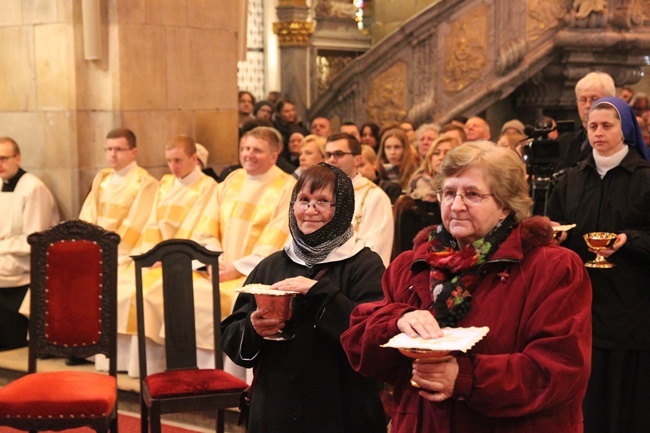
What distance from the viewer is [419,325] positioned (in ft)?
9.01

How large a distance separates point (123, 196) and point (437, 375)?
530 centimetres

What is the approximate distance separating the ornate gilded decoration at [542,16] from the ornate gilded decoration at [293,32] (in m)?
3.37

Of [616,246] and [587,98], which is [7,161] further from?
[616,246]

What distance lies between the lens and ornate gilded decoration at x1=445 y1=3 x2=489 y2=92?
42.8 feet

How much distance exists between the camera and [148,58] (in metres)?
8.09

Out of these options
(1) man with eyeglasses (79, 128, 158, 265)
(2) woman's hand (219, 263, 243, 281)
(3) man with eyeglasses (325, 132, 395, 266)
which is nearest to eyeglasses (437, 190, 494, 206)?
(3) man with eyeglasses (325, 132, 395, 266)

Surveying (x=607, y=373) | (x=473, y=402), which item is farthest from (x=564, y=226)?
→ (x=473, y=402)

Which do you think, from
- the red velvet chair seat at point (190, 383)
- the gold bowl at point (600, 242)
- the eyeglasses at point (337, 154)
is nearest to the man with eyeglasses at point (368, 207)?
the eyeglasses at point (337, 154)

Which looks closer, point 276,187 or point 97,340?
point 97,340

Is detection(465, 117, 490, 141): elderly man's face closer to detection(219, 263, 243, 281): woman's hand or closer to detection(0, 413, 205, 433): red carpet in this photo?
detection(219, 263, 243, 281): woman's hand

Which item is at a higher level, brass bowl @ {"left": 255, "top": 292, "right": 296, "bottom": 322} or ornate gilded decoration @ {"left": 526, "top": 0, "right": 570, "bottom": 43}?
ornate gilded decoration @ {"left": 526, "top": 0, "right": 570, "bottom": 43}

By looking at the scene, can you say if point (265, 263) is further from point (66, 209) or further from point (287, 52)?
point (287, 52)

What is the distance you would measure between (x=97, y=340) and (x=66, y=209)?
2.75m

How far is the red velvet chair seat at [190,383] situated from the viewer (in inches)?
202
